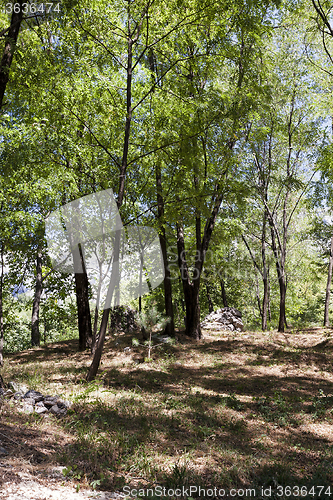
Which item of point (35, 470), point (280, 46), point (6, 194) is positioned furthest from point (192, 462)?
point (280, 46)

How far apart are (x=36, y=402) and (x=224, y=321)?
14944mm

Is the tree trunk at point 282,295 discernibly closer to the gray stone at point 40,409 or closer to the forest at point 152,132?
the forest at point 152,132

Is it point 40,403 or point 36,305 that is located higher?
point 36,305

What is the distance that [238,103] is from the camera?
10.4 meters

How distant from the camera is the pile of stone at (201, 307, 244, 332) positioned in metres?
19.2

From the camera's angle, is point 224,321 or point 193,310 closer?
point 193,310

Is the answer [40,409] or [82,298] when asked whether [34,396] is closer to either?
[40,409]

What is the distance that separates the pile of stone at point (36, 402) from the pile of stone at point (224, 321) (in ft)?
44.5

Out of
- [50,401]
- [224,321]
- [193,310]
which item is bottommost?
[50,401]

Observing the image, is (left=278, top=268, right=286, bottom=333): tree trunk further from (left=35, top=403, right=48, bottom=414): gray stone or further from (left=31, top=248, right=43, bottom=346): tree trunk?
(left=35, top=403, right=48, bottom=414): gray stone

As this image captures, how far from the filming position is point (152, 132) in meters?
9.44

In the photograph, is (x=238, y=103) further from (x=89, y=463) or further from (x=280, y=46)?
(x=89, y=463)

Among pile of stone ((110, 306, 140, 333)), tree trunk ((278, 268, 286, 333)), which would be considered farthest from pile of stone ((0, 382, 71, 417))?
pile of stone ((110, 306, 140, 333))

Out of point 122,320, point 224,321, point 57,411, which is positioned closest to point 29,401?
point 57,411
